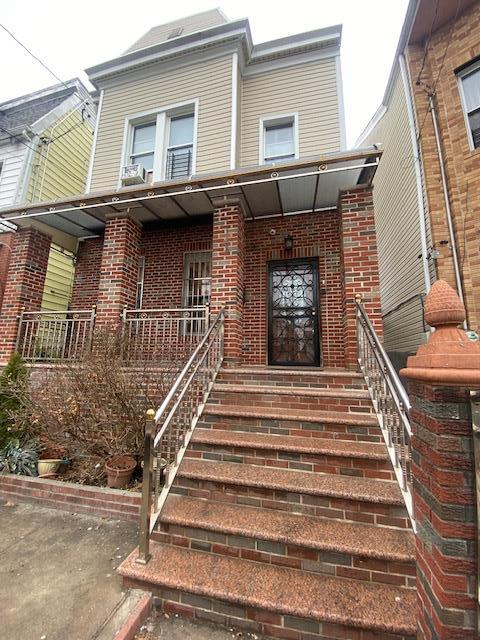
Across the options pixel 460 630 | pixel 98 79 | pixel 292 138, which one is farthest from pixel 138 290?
pixel 460 630

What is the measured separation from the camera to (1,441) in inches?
177

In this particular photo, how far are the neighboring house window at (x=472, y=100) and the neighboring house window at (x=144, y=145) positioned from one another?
21.0 ft

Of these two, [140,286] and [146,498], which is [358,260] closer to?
[146,498]

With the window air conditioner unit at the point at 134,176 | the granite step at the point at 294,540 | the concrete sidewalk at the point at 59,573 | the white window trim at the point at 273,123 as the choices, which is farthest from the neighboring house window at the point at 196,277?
the granite step at the point at 294,540

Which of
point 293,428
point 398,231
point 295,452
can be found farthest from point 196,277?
point 398,231

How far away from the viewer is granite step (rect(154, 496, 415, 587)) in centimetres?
213

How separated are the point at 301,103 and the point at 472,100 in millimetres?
3200

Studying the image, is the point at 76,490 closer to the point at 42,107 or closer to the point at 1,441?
the point at 1,441

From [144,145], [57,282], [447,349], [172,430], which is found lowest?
[172,430]

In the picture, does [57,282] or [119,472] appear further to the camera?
[57,282]

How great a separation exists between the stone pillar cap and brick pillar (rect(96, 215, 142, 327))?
17.2 feet

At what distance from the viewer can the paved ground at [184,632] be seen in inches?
77.4

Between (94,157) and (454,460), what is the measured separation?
899cm

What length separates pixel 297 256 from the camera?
20.0 feet
